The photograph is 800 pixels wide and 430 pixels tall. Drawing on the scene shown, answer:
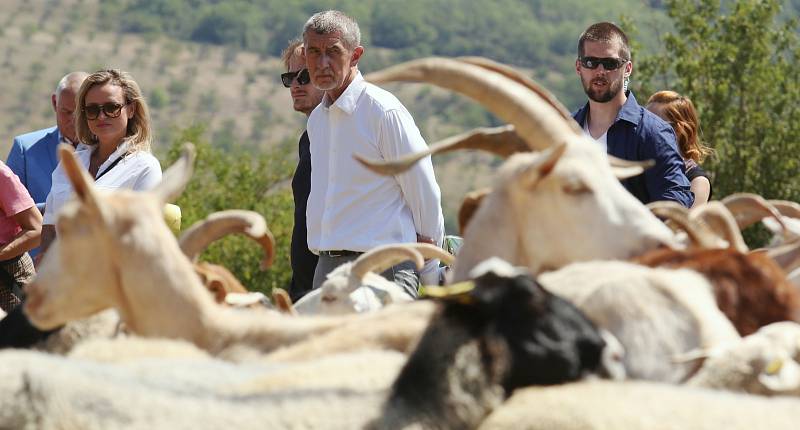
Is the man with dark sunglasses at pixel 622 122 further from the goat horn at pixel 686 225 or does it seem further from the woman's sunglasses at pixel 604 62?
the goat horn at pixel 686 225

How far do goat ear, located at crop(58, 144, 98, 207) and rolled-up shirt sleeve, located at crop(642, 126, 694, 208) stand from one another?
326 centimetres

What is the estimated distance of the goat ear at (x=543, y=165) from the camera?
197 inches

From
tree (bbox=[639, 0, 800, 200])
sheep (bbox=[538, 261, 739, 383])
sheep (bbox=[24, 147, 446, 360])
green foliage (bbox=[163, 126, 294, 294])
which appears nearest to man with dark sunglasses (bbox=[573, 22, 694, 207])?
sheep (bbox=[24, 147, 446, 360])

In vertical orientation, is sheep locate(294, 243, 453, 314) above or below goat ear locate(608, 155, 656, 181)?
below

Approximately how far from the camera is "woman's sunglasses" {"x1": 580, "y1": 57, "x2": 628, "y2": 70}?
314 inches

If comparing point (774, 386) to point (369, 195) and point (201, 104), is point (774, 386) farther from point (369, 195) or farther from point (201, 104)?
point (201, 104)

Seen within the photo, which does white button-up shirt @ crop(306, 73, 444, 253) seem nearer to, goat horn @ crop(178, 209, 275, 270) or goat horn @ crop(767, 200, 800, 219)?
goat horn @ crop(767, 200, 800, 219)

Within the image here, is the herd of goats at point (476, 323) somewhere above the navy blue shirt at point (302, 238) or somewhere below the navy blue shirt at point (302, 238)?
above

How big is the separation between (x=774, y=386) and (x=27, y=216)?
5.77 metres

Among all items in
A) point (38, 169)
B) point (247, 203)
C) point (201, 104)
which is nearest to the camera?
point (38, 169)

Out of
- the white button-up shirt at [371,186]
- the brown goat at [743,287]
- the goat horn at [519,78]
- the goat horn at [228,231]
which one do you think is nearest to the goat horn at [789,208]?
the white button-up shirt at [371,186]

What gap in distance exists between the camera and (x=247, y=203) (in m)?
43.6

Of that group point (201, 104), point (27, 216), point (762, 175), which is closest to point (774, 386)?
point (27, 216)

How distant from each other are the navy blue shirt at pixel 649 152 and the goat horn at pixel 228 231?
91.7 inches
